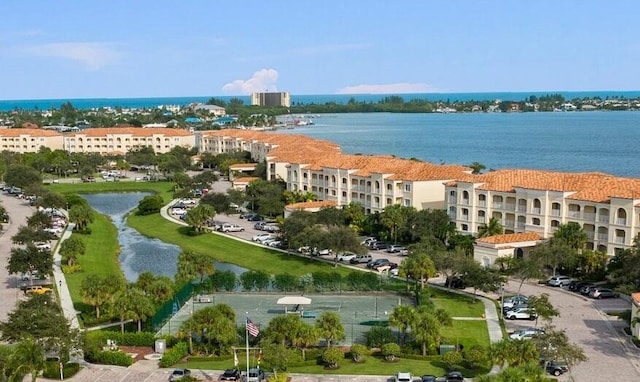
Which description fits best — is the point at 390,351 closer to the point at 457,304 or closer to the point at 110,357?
the point at 457,304

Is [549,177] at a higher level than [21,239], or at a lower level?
higher

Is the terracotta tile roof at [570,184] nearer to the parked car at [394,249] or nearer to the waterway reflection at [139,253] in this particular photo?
the parked car at [394,249]

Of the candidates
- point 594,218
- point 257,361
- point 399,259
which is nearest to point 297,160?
point 399,259

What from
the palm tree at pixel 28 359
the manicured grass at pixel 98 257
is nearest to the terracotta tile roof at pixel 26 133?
the manicured grass at pixel 98 257

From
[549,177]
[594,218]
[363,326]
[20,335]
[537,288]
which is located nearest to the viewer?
[20,335]

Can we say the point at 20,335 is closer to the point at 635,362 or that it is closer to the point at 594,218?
the point at 635,362

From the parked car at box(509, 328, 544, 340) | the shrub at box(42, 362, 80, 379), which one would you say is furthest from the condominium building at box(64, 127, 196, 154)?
the shrub at box(42, 362, 80, 379)
